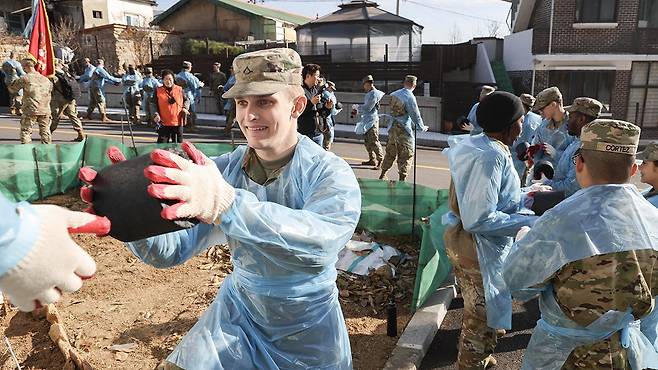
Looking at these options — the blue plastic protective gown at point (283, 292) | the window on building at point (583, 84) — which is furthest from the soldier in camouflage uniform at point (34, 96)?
the window on building at point (583, 84)

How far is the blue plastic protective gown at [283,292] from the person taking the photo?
2.02m

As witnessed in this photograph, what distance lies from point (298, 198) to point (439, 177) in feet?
28.7

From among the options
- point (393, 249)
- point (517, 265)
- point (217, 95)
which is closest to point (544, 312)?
point (517, 265)

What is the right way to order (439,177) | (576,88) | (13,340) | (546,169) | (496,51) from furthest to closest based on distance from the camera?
(496,51), (576,88), (439,177), (546,169), (13,340)

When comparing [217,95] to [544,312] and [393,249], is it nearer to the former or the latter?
[393,249]

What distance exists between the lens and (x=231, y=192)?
5.34 feet

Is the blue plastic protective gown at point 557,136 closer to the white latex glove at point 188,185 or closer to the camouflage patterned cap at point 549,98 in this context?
the camouflage patterned cap at point 549,98

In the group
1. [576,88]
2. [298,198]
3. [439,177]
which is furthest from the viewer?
[576,88]

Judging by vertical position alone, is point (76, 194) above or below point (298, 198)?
below

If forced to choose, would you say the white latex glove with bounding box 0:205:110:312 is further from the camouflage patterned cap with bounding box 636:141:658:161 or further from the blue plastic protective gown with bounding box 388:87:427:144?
the blue plastic protective gown with bounding box 388:87:427:144

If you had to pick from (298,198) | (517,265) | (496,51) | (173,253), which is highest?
(496,51)

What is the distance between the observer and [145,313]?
4613mm

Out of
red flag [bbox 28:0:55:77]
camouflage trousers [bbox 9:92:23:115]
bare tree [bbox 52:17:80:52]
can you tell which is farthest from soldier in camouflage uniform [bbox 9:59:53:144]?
bare tree [bbox 52:17:80:52]

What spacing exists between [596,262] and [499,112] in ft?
4.46
